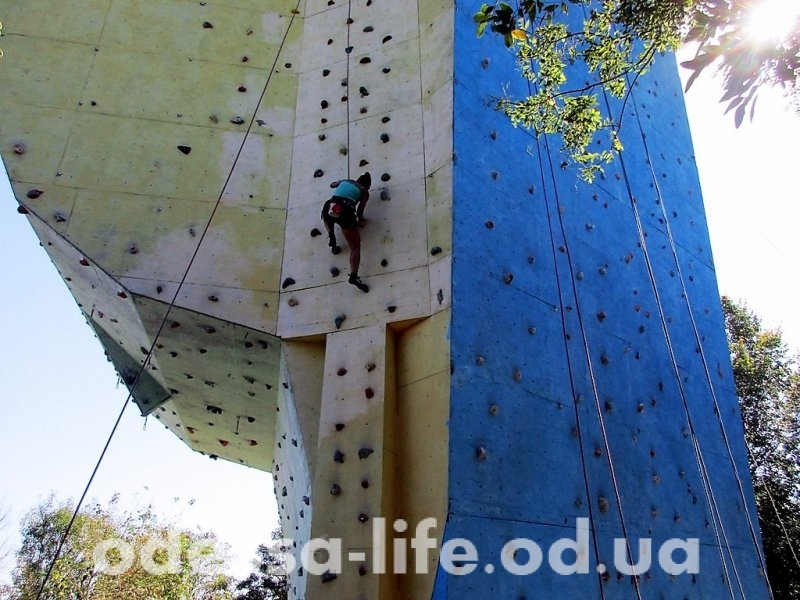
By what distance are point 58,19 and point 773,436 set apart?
12990mm

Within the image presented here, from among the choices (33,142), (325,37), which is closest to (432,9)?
(325,37)

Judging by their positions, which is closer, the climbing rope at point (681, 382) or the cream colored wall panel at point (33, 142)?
the cream colored wall panel at point (33, 142)

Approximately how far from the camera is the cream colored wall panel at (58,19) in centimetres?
569

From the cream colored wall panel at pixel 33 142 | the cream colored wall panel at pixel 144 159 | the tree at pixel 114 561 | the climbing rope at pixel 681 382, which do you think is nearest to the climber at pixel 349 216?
the cream colored wall panel at pixel 144 159

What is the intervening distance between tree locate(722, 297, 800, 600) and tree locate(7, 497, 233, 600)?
12.8 metres

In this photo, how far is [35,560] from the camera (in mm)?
15508

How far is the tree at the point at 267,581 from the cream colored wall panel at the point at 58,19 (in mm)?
15469

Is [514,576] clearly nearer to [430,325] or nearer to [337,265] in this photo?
[430,325]

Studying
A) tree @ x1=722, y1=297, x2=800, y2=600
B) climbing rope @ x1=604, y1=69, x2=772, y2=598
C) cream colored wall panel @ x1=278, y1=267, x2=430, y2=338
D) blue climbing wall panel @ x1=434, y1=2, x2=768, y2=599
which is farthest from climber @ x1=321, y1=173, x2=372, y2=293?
tree @ x1=722, y1=297, x2=800, y2=600

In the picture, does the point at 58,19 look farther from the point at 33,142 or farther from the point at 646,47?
the point at 646,47

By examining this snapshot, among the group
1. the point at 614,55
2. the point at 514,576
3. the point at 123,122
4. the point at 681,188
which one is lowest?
the point at 514,576

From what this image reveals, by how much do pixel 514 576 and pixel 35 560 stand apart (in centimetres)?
1676

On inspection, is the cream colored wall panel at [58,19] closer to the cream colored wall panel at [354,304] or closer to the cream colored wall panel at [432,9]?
the cream colored wall panel at [432,9]

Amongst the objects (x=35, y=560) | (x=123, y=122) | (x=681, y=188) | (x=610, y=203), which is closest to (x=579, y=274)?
(x=610, y=203)
